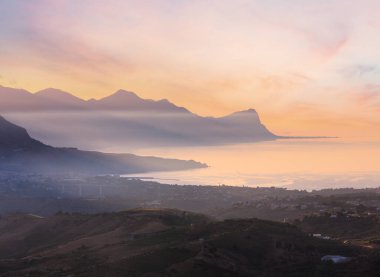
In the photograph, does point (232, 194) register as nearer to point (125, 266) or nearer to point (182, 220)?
point (182, 220)

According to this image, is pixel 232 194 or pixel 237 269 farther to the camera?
pixel 232 194

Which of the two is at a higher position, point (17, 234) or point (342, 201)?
point (342, 201)

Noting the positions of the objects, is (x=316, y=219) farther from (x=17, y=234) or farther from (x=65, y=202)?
(x=65, y=202)

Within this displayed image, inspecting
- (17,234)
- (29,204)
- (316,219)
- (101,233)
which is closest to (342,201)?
(316,219)

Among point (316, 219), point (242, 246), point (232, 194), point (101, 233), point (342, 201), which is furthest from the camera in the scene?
point (232, 194)

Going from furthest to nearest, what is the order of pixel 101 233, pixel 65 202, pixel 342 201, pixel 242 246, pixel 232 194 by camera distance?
1. pixel 232 194
2. pixel 65 202
3. pixel 342 201
4. pixel 101 233
5. pixel 242 246

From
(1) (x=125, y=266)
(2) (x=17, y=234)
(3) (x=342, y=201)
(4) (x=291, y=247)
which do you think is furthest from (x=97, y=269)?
(3) (x=342, y=201)
